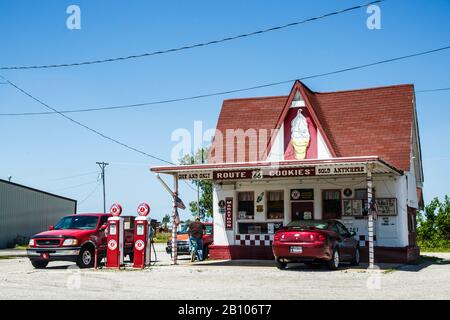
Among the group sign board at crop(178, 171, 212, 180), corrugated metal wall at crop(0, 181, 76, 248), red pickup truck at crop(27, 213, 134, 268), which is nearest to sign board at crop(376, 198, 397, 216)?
sign board at crop(178, 171, 212, 180)

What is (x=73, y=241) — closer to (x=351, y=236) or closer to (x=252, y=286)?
(x=252, y=286)

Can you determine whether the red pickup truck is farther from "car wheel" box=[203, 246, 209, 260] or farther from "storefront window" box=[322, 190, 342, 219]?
"storefront window" box=[322, 190, 342, 219]

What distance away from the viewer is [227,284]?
1282 centimetres

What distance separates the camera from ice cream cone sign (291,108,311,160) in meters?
23.1

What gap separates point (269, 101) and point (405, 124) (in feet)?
21.4

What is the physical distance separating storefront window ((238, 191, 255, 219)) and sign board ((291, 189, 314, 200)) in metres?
1.78

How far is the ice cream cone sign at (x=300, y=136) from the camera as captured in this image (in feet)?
75.9

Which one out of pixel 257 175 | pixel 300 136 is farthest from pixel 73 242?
pixel 300 136

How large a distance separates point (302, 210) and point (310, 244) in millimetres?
6188

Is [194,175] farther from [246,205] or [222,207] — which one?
[246,205]

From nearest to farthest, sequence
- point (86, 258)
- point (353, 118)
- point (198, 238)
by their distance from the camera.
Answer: point (86, 258)
point (198, 238)
point (353, 118)

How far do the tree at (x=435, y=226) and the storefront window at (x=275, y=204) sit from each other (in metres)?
17.9

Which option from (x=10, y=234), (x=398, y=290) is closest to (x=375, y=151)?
(x=398, y=290)

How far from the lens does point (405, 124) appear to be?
2211 cm
